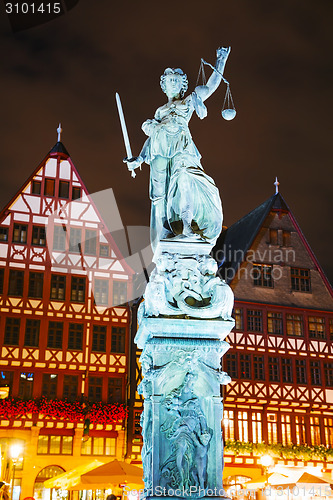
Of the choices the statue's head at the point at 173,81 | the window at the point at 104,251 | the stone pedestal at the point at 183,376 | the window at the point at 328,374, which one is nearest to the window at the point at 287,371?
the window at the point at 328,374

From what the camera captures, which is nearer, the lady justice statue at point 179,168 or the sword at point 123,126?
the lady justice statue at point 179,168

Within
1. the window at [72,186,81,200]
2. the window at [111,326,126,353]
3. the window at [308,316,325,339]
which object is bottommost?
the window at [111,326,126,353]

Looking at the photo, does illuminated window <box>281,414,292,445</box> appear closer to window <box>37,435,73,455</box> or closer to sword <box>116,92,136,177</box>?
window <box>37,435,73,455</box>

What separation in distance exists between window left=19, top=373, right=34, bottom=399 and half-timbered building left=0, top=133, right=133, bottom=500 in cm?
4

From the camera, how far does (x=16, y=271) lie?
87.2 ft

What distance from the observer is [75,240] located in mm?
27562

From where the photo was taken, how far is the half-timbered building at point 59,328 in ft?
82.6

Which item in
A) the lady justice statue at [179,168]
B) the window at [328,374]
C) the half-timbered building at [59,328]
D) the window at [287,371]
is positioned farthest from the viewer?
the window at [328,374]

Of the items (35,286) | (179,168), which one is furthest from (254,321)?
(179,168)

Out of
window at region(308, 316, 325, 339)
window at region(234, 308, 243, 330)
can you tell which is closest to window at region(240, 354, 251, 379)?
window at region(234, 308, 243, 330)

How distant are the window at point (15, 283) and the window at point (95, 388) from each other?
4.45 m

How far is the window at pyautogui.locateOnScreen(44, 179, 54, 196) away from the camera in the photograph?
1095 inches

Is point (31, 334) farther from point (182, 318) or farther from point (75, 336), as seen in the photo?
point (182, 318)

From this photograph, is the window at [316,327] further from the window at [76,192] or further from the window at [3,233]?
the window at [3,233]
